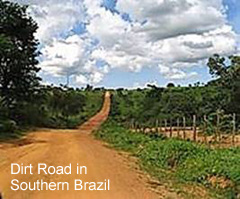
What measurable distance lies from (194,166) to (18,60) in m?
25.3

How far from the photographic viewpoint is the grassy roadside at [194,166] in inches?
505

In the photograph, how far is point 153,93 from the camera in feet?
203

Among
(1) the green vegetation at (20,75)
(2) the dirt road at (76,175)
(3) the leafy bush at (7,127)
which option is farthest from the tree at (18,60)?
(2) the dirt road at (76,175)

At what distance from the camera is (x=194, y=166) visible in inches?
596

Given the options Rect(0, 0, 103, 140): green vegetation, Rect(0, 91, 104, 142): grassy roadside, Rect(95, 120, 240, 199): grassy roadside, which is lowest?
Rect(95, 120, 240, 199): grassy roadside

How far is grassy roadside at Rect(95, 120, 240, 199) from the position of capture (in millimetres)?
12830

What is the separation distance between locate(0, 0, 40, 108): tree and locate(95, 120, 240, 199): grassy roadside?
1986 cm

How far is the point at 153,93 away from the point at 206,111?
18184 mm

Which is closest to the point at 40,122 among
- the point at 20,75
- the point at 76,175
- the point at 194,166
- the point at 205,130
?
the point at 20,75

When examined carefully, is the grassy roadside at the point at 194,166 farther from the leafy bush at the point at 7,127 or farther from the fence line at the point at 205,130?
the leafy bush at the point at 7,127

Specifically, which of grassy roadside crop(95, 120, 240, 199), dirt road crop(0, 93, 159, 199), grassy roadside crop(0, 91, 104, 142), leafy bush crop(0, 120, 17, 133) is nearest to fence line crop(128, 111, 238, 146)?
grassy roadside crop(95, 120, 240, 199)

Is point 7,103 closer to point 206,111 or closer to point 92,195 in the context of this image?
point 206,111

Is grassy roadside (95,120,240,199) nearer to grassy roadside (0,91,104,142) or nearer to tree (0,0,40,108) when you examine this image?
grassy roadside (0,91,104,142)

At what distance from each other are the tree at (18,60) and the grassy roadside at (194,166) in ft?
65.2
